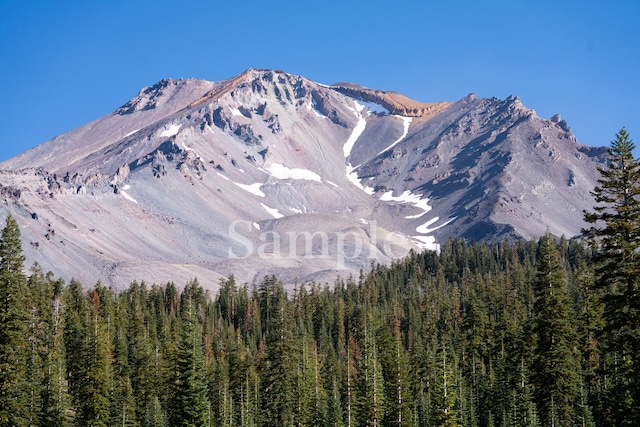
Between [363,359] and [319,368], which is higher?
[319,368]

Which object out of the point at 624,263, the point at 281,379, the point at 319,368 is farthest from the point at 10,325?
the point at 319,368

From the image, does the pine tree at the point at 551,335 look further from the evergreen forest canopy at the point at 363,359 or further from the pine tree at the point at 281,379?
the pine tree at the point at 281,379

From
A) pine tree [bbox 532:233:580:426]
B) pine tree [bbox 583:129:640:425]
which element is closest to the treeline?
pine tree [bbox 532:233:580:426]

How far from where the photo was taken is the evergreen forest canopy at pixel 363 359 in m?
34.4

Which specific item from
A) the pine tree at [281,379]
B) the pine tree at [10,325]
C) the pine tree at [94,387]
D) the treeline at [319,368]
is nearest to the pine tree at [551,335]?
the treeline at [319,368]

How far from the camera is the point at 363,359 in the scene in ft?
191

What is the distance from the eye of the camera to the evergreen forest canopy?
34.4 metres

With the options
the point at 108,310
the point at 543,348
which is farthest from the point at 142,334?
the point at 543,348

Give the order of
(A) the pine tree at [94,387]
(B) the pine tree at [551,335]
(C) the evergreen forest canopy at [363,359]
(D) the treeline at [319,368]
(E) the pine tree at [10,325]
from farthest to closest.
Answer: (A) the pine tree at [94,387] → (D) the treeline at [319,368] → (B) the pine tree at [551,335] → (E) the pine tree at [10,325] → (C) the evergreen forest canopy at [363,359]

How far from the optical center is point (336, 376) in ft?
272

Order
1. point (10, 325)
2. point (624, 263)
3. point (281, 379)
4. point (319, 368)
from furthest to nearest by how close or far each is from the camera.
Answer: point (319, 368) → point (281, 379) → point (10, 325) → point (624, 263)

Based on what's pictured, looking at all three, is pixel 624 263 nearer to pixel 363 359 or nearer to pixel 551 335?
pixel 551 335

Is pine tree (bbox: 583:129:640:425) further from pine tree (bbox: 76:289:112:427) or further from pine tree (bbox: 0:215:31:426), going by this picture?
pine tree (bbox: 76:289:112:427)

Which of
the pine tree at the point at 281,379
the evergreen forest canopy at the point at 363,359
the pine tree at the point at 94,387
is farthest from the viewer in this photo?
the pine tree at the point at 281,379
